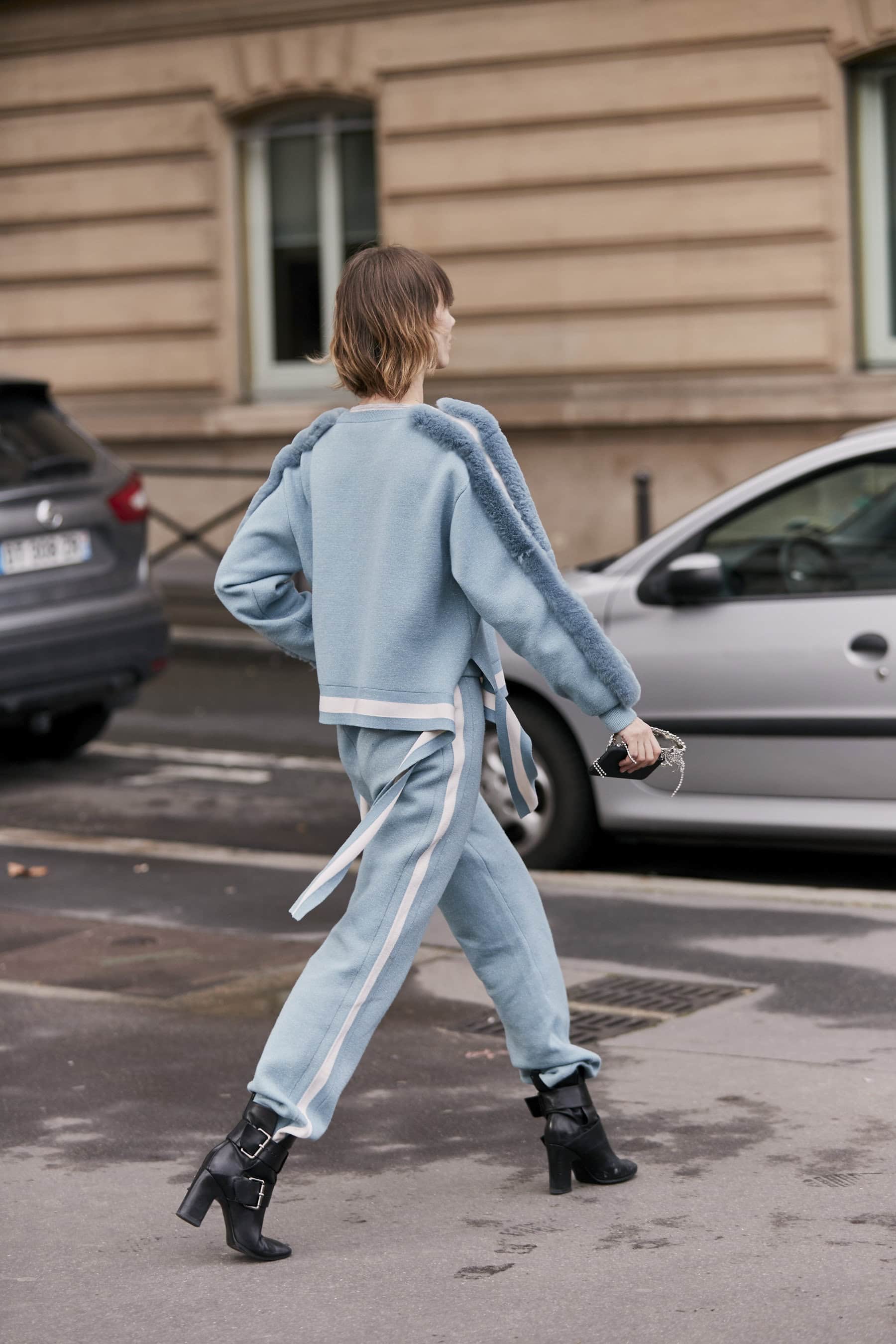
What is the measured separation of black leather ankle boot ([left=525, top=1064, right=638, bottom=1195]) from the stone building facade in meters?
11.1

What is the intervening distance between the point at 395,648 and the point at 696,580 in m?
3.21

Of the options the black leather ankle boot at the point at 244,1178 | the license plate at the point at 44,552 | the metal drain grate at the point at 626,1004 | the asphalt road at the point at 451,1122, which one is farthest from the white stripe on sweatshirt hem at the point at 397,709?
the license plate at the point at 44,552

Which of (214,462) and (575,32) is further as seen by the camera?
(214,462)

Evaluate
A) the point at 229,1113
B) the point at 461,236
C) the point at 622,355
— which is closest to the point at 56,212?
the point at 461,236

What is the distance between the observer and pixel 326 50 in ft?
54.3

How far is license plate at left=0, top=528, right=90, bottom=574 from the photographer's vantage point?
8922mm

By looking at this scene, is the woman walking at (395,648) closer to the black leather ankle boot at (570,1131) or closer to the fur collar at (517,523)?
the fur collar at (517,523)

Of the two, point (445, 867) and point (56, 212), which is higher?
point (56, 212)

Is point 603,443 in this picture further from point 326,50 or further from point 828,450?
point 828,450

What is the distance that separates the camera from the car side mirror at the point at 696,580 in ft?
22.7

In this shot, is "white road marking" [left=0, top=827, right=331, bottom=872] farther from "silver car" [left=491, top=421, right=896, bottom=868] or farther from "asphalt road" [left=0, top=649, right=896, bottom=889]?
"silver car" [left=491, top=421, right=896, bottom=868]

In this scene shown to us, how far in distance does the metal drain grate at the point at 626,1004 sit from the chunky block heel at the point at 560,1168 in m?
1.08

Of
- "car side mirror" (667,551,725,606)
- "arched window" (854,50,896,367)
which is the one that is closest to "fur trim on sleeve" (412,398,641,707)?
"car side mirror" (667,551,725,606)

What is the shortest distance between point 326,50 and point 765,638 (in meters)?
10.9
